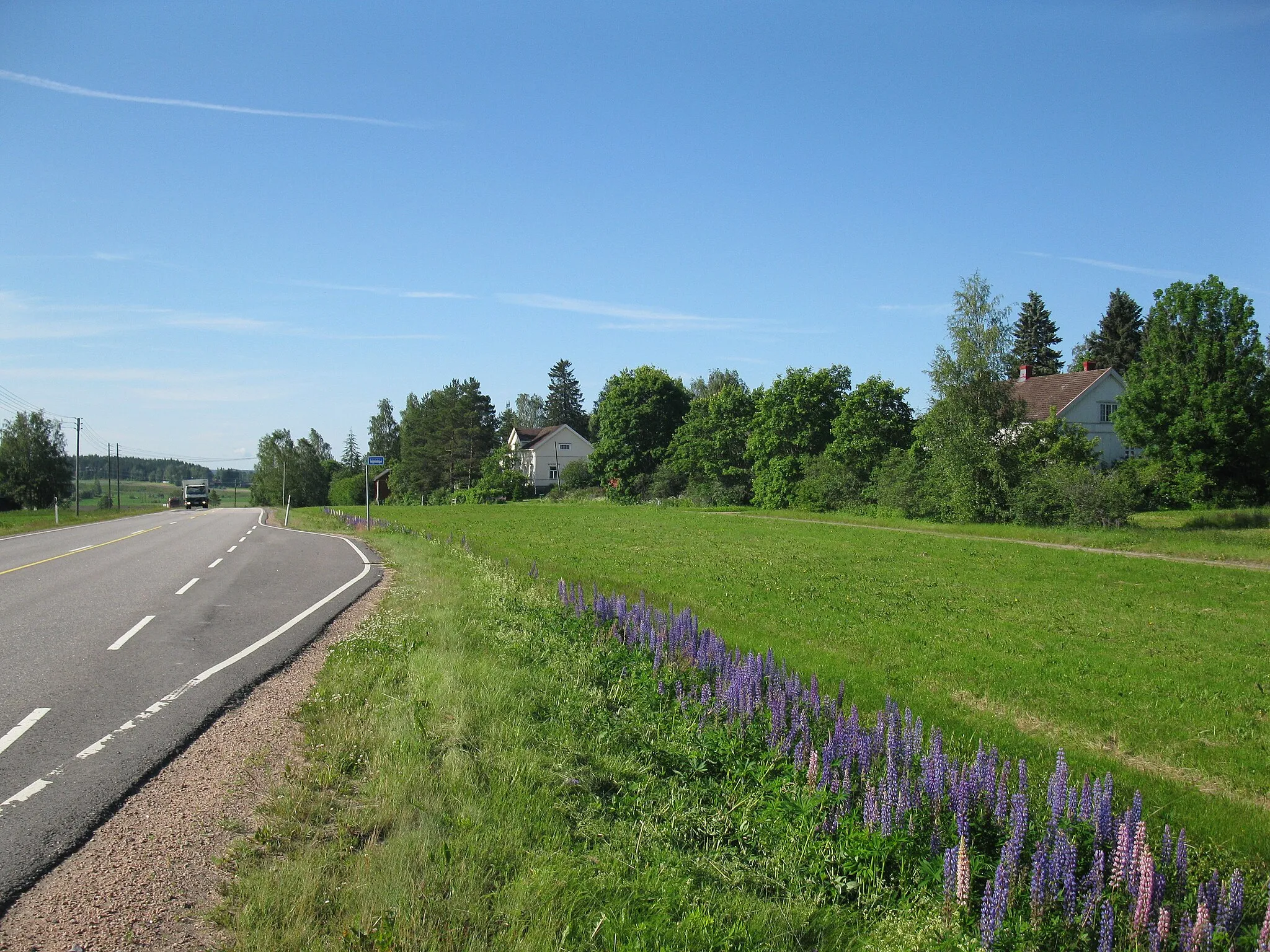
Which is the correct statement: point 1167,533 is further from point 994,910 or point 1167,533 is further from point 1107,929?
point 994,910

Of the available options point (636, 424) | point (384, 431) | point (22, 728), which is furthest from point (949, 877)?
point (384, 431)

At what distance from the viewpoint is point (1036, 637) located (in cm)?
1220

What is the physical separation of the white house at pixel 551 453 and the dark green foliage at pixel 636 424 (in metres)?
22.4

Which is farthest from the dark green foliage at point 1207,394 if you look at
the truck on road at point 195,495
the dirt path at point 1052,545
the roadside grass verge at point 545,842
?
the truck on road at point 195,495

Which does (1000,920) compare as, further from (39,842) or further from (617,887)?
(39,842)

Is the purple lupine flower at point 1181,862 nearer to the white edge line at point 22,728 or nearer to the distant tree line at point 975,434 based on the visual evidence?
the white edge line at point 22,728

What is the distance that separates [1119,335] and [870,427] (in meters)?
34.5

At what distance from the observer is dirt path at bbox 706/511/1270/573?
22398 millimetres

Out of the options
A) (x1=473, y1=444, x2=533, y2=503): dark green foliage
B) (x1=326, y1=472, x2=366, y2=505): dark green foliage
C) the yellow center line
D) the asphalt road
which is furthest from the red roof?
(x1=326, y1=472, x2=366, y2=505): dark green foliage

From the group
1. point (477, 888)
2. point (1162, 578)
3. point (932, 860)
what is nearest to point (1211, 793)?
point (932, 860)

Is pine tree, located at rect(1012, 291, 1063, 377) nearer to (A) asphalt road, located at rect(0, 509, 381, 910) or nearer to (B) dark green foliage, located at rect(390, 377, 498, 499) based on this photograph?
(B) dark green foliage, located at rect(390, 377, 498, 499)

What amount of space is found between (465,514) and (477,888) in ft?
166

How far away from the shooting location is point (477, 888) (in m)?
4.06

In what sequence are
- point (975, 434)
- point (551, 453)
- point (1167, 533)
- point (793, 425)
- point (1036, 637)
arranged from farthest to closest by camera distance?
point (551, 453)
point (793, 425)
point (975, 434)
point (1167, 533)
point (1036, 637)
